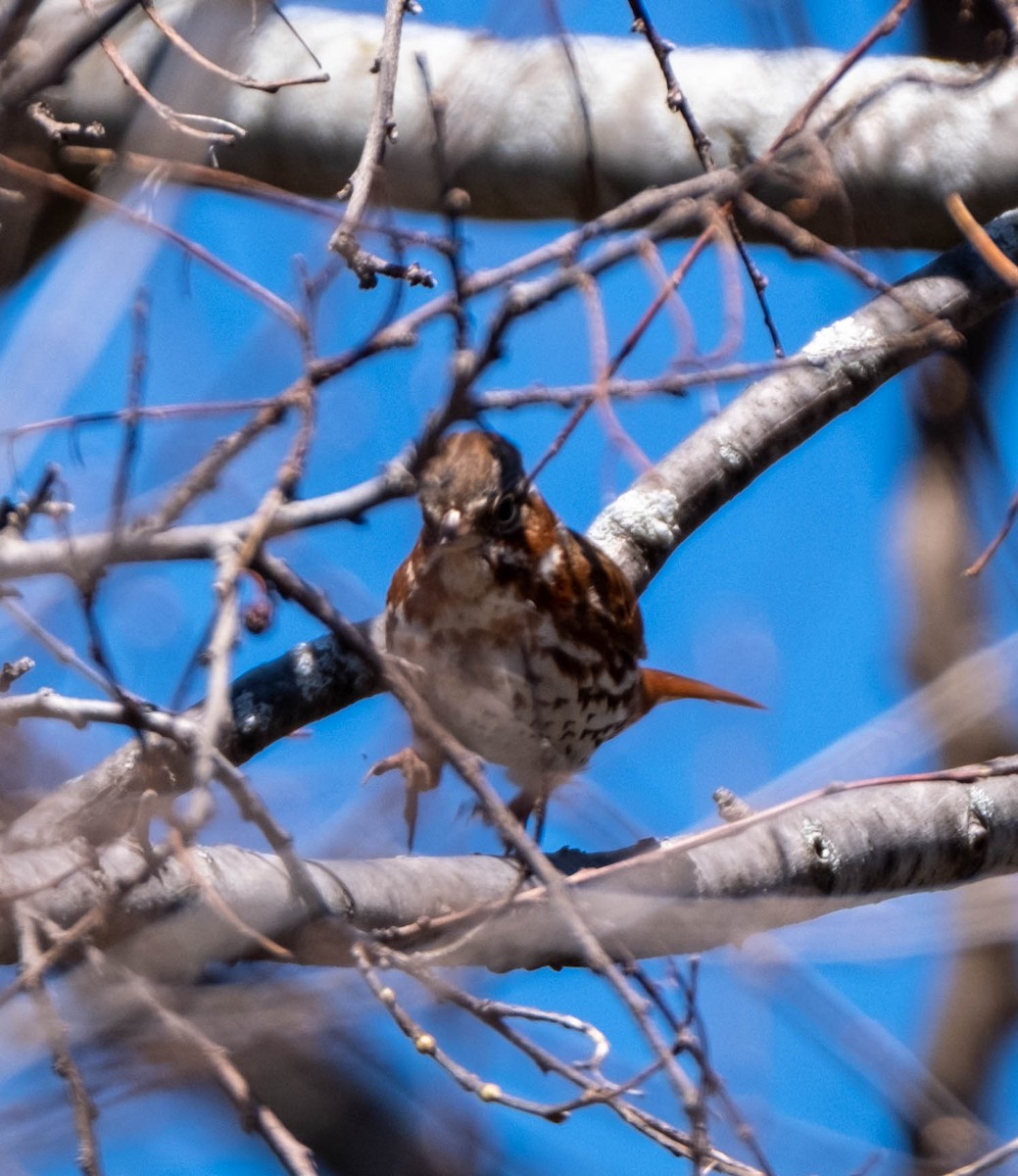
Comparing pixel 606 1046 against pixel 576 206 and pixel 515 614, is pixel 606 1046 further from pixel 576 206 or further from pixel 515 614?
pixel 576 206

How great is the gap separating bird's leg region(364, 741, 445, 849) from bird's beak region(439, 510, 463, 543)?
0.52 metres

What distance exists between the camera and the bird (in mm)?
3125

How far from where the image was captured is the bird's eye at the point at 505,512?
3.18 metres

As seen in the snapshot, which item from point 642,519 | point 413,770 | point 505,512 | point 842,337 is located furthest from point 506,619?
point 842,337

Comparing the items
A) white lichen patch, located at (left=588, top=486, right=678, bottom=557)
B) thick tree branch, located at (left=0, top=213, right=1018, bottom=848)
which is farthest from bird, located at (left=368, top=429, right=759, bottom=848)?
white lichen patch, located at (left=588, top=486, right=678, bottom=557)

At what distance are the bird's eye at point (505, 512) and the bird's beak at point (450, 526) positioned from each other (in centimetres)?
10

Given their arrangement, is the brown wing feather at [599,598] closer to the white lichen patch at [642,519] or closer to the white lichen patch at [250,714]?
the white lichen patch at [642,519]

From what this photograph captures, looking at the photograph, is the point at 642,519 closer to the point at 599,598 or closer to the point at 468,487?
the point at 599,598

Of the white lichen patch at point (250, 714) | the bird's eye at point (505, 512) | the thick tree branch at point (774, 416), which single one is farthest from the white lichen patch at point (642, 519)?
the white lichen patch at point (250, 714)

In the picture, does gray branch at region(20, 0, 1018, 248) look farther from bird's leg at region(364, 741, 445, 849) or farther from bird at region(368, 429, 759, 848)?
bird's leg at region(364, 741, 445, 849)

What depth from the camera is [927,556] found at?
255 inches

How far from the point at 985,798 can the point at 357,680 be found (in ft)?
5.02

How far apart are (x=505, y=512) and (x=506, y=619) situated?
0.27 meters

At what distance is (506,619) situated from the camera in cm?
337
